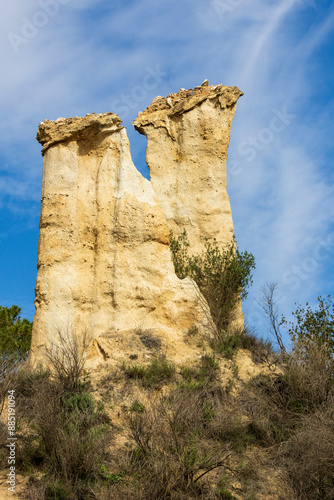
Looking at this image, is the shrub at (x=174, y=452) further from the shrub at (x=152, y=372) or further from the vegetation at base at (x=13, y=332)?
the vegetation at base at (x=13, y=332)

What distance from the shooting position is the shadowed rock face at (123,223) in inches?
527

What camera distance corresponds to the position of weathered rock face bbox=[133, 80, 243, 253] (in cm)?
1562

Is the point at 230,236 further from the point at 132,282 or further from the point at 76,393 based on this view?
the point at 76,393

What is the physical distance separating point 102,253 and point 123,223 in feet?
3.48

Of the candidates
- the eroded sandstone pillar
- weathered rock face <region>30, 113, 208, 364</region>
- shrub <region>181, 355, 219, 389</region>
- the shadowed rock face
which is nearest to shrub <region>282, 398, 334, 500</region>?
shrub <region>181, 355, 219, 389</region>

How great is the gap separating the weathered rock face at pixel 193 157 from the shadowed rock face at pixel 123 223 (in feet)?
0.11

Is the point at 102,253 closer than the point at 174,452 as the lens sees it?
No

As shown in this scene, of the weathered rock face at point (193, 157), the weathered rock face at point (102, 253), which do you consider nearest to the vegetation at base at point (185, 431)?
the weathered rock face at point (102, 253)

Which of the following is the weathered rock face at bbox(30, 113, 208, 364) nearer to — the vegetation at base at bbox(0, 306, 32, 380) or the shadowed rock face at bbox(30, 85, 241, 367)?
the shadowed rock face at bbox(30, 85, 241, 367)

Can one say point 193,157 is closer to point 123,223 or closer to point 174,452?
point 123,223

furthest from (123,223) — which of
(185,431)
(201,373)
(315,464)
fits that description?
(315,464)

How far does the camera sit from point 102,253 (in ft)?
46.4

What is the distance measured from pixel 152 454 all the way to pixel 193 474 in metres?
0.80

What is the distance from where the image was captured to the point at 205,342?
13320mm
